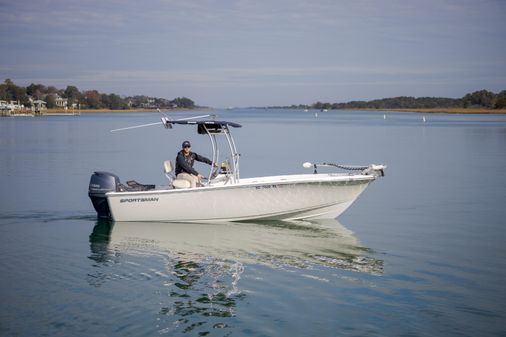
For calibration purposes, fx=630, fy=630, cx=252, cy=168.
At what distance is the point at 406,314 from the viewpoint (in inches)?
381

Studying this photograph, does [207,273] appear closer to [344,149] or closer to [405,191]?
[405,191]

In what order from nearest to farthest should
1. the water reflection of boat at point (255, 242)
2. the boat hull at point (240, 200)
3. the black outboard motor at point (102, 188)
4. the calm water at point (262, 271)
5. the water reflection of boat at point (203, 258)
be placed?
the calm water at point (262, 271) < the water reflection of boat at point (203, 258) < the water reflection of boat at point (255, 242) < the boat hull at point (240, 200) < the black outboard motor at point (102, 188)

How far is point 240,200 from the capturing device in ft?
53.0

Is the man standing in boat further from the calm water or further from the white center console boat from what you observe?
the calm water

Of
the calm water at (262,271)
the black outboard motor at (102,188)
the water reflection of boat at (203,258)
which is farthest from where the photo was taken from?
the black outboard motor at (102,188)

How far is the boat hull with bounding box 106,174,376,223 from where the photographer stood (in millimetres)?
15938

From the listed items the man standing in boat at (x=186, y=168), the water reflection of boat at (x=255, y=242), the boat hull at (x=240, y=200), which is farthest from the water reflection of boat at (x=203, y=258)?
the man standing in boat at (x=186, y=168)

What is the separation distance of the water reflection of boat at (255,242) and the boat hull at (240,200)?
0.27m

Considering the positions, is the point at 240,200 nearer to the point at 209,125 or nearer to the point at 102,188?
the point at 209,125

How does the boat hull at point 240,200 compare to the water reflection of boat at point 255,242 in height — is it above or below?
above

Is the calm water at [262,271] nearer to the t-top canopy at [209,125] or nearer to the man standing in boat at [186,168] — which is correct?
the man standing in boat at [186,168]

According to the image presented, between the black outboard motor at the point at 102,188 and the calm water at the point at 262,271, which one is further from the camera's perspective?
the black outboard motor at the point at 102,188

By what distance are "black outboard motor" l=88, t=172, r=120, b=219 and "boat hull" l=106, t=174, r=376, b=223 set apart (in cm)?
20

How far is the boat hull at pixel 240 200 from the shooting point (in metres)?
15.9
